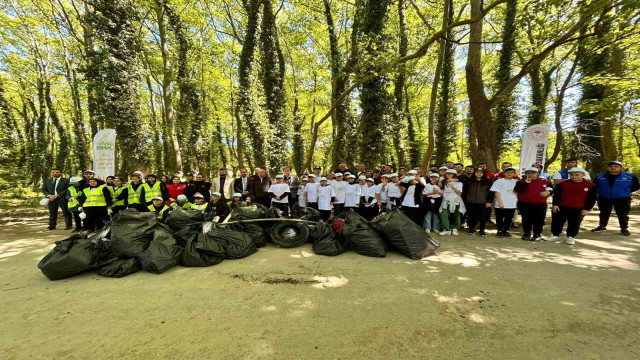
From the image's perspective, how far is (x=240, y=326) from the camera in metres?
2.34

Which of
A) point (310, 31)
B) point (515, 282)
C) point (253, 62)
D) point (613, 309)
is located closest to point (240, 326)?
point (515, 282)

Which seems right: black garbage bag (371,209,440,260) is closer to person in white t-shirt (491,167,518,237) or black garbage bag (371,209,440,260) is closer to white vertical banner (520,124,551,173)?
person in white t-shirt (491,167,518,237)

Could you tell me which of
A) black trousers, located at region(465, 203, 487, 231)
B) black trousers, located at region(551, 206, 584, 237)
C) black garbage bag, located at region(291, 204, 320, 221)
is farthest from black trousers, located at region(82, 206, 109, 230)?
black trousers, located at region(551, 206, 584, 237)

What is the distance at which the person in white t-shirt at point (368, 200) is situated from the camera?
20.7 feet

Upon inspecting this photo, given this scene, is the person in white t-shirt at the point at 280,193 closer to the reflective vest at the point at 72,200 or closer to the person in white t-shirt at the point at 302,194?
the person in white t-shirt at the point at 302,194

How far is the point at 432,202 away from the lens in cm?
584

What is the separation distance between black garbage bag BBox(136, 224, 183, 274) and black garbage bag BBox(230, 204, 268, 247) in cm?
115

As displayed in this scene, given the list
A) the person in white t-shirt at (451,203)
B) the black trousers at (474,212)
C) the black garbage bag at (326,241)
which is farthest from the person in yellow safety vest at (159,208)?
the black trousers at (474,212)

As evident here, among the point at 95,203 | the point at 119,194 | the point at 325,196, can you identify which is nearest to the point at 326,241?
the point at 325,196

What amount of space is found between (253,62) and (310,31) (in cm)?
676

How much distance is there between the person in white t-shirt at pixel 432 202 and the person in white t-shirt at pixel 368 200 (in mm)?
1224

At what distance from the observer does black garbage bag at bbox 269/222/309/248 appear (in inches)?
188

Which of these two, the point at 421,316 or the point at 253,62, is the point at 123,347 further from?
the point at 253,62

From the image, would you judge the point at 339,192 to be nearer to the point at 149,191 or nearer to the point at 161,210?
the point at 161,210
